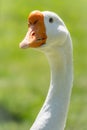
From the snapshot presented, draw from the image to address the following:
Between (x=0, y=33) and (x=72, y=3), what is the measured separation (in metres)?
1.81

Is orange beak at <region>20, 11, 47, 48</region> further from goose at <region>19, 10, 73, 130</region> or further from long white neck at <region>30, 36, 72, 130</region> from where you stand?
long white neck at <region>30, 36, 72, 130</region>

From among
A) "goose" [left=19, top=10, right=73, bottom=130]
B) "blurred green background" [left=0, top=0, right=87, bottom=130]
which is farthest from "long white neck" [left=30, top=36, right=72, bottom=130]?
"blurred green background" [left=0, top=0, right=87, bottom=130]

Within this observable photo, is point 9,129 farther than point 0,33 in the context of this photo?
No

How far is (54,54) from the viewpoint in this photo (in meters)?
4.00

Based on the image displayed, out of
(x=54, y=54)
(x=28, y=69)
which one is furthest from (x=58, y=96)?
(x=28, y=69)

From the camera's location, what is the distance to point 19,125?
6.86 m

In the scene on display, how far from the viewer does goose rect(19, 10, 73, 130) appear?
13.1 ft

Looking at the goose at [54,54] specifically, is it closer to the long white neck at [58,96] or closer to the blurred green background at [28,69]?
the long white neck at [58,96]

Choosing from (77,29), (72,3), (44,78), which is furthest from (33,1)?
(44,78)

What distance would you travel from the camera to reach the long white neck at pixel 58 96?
13.3 ft

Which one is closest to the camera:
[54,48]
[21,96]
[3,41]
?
[54,48]

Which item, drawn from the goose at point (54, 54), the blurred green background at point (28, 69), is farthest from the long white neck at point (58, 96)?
the blurred green background at point (28, 69)

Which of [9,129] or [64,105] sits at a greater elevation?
[64,105]

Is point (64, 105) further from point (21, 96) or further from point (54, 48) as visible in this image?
point (21, 96)
